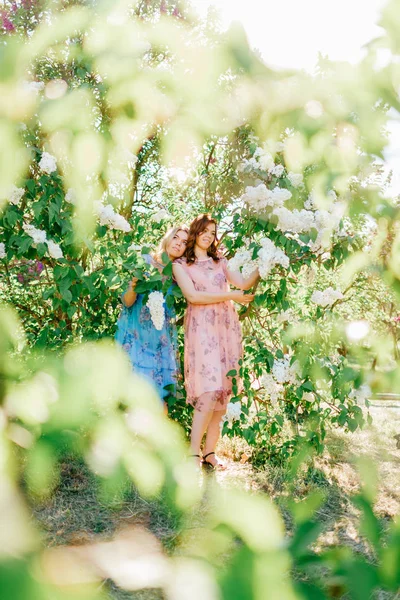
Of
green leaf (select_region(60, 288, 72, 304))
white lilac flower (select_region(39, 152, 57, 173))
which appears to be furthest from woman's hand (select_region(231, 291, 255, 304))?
white lilac flower (select_region(39, 152, 57, 173))

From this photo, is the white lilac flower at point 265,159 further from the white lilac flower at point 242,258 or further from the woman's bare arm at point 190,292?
the woman's bare arm at point 190,292

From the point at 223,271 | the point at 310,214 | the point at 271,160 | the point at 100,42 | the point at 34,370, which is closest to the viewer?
the point at 34,370

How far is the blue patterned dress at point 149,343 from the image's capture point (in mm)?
3783

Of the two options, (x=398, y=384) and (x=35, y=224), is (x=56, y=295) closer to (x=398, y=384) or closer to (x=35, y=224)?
(x=35, y=224)

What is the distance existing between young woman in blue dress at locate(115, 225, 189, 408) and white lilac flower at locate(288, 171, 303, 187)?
0.95 meters

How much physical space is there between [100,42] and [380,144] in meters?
0.31

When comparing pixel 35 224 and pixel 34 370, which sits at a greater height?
pixel 35 224

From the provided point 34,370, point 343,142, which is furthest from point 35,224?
point 34,370

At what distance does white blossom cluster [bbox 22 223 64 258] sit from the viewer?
2.81 m

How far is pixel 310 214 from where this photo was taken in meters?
2.93

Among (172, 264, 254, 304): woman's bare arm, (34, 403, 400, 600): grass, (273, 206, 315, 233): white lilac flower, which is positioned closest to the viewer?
(34, 403, 400, 600): grass

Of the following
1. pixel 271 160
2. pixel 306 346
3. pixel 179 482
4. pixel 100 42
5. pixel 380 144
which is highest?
Answer: pixel 271 160

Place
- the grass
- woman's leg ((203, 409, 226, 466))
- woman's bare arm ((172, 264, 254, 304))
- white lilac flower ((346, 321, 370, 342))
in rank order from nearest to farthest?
1. white lilac flower ((346, 321, 370, 342))
2. the grass
3. woman's bare arm ((172, 264, 254, 304))
4. woman's leg ((203, 409, 226, 466))

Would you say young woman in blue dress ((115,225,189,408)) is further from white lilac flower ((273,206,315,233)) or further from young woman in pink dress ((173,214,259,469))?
white lilac flower ((273,206,315,233))
